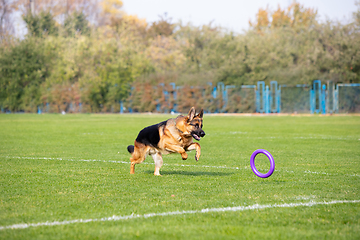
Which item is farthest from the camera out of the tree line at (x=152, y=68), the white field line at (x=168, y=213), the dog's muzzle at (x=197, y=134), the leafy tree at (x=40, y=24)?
the leafy tree at (x=40, y=24)

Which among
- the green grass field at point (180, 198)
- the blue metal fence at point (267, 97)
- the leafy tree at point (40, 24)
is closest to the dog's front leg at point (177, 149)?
the green grass field at point (180, 198)

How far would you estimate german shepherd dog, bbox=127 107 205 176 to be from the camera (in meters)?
8.67

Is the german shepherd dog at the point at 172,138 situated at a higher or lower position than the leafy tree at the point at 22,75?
lower

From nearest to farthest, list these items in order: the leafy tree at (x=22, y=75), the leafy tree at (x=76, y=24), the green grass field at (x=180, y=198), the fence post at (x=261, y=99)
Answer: the green grass field at (x=180, y=198), the fence post at (x=261, y=99), the leafy tree at (x=22, y=75), the leafy tree at (x=76, y=24)

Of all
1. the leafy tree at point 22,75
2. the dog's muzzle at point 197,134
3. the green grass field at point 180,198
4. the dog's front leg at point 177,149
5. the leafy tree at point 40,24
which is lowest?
→ the green grass field at point 180,198

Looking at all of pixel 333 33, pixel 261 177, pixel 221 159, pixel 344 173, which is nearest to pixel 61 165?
pixel 221 159

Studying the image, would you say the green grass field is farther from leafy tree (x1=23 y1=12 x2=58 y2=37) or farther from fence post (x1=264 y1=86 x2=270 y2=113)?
leafy tree (x1=23 y1=12 x2=58 y2=37)

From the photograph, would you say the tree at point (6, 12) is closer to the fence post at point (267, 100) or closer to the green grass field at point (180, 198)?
the fence post at point (267, 100)

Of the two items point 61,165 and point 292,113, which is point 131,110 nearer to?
point 292,113

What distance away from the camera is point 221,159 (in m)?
12.0

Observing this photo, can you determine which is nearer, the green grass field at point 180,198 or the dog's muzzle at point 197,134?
the green grass field at point 180,198

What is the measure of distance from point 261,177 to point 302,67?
4275 centimetres

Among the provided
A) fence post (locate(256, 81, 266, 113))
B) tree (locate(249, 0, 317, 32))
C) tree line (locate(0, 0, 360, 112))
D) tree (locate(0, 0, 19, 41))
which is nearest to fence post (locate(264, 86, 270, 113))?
fence post (locate(256, 81, 266, 113))

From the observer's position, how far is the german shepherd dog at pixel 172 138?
8672 mm
